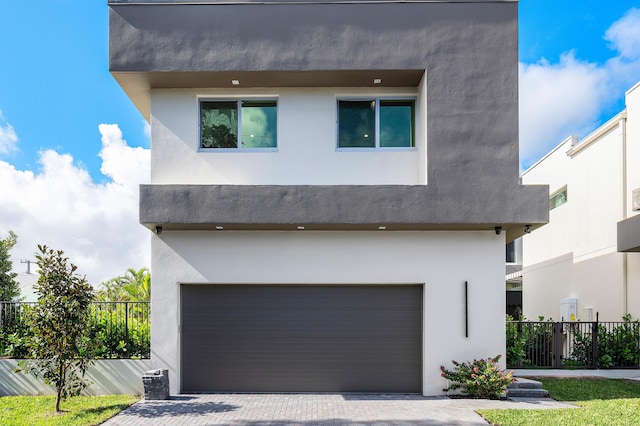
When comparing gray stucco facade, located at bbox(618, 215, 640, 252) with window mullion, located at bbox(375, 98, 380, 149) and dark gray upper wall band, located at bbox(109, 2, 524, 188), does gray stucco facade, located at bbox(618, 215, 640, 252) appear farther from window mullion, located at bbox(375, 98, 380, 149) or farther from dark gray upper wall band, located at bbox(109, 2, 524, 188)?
window mullion, located at bbox(375, 98, 380, 149)

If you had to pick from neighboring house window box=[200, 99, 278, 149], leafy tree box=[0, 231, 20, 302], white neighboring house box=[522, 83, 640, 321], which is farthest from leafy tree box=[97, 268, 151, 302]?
white neighboring house box=[522, 83, 640, 321]

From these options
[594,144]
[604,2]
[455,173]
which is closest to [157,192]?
[455,173]

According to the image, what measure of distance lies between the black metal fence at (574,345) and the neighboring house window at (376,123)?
5679 millimetres

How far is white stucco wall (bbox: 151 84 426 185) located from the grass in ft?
14.9

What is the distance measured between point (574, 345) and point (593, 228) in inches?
187

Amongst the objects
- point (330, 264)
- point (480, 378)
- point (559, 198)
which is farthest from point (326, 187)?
point (559, 198)

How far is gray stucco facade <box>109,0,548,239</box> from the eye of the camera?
35.2ft

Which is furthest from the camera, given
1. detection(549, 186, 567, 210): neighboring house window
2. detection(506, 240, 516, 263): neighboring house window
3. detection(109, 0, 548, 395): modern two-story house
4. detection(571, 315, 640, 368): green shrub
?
detection(506, 240, 516, 263): neighboring house window

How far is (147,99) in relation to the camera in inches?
495

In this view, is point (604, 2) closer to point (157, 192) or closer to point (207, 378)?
point (157, 192)

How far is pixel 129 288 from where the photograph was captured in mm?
21891

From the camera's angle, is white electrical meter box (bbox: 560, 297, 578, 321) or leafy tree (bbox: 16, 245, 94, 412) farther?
white electrical meter box (bbox: 560, 297, 578, 321)

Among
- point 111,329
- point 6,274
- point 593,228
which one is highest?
point 593,228

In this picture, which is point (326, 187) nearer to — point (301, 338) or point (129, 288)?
point (301, 338)
